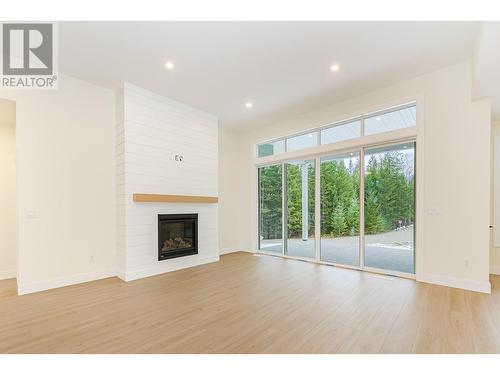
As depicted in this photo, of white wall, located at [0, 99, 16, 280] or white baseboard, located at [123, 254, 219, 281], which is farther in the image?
white wall, located at [0, 99, 16, 280]

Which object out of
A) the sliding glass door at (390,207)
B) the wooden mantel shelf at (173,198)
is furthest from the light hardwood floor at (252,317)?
the wooden mantel shelf at (173,198)

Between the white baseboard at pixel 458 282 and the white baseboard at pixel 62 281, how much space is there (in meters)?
5.18

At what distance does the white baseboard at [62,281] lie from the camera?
3.38 m

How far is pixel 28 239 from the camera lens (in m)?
3.46

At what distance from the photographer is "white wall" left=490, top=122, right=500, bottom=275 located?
441 cm

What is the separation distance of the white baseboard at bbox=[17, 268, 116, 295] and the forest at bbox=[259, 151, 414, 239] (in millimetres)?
3721

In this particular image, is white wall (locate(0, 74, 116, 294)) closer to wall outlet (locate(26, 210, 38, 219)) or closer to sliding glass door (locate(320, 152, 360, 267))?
wall outlet (locate(26, 210, 38, 219))

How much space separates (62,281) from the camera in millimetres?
3701

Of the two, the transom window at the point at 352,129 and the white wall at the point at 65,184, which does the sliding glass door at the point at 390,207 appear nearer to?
the transom window at the point at 352,129

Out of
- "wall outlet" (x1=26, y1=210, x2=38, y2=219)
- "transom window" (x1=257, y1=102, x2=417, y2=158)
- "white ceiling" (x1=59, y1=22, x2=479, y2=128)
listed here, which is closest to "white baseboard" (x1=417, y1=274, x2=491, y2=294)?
"transom window" (x1=257, y1=102, x2=417, y2=158)

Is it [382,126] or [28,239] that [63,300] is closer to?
[28,239]

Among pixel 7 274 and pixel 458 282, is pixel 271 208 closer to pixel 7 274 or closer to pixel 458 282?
pixel 458 282

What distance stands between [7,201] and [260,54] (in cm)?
494

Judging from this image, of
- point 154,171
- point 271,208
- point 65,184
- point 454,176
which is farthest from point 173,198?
point 454,176
